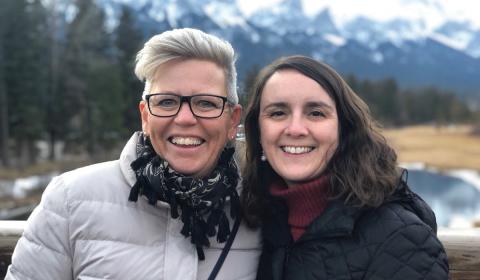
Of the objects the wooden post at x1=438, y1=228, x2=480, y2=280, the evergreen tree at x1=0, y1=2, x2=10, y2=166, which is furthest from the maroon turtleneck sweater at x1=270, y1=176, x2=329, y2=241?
the evergreen tree at x1=0, y1=2, x2=10, y2=166

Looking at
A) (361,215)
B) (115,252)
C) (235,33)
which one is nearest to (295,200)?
(361,215)

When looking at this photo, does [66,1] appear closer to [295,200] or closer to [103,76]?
[103,76]

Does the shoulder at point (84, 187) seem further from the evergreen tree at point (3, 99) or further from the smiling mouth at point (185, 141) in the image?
the evergreen tree at point (3, 99)

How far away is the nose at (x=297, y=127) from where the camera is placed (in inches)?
80.0

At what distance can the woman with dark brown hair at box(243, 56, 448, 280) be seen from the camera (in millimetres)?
1820

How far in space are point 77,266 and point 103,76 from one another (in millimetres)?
31991

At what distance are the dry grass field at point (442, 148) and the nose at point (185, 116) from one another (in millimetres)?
39694

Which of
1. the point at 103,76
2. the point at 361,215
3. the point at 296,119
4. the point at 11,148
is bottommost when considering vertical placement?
the point at 11,148

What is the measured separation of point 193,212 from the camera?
2.06 m

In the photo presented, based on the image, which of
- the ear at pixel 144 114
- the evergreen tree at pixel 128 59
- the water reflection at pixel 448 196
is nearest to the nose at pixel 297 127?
the ear at pixel 144 114

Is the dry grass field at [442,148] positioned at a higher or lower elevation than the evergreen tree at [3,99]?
lower

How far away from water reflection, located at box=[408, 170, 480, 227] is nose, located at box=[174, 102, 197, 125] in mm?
20491

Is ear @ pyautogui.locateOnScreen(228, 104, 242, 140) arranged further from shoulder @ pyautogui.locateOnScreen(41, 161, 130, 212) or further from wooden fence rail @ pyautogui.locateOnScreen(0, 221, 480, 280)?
wooden fence rail @ pyautogui.locateOnScreen(0, 221, 480, 280)

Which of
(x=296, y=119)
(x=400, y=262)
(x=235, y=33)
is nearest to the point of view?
(x=400, y=262)
